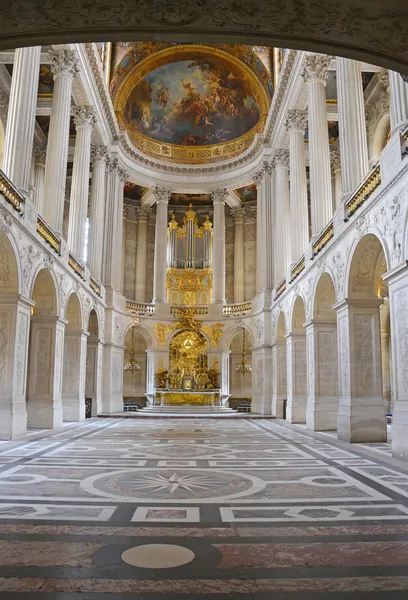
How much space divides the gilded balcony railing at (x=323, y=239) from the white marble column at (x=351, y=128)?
60.9 inches

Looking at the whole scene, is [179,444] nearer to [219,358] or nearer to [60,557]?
[60,557]

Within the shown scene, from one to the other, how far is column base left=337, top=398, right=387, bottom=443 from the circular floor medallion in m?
9.86

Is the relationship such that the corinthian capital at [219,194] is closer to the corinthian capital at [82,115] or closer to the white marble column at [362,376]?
the corinthian capital at [82,115]

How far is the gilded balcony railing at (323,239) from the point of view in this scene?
16.4m

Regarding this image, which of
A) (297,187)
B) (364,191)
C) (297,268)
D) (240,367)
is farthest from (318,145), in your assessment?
(240,367)

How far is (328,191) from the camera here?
19141 millimetres

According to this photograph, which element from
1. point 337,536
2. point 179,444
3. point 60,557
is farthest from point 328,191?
point 60,557

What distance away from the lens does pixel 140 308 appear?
31.5 metres

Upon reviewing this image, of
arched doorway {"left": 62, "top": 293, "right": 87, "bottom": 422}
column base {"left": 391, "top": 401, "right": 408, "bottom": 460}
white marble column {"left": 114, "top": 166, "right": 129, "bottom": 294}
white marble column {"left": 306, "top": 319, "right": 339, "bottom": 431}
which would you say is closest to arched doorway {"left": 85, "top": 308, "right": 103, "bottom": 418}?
arched doorway {"left": 62, "top": 293, "right": 87, "bottom": 422}

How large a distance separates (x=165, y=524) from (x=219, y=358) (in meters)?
26.2

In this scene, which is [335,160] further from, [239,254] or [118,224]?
[118,224]

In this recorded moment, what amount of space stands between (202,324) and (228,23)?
87.6 ft

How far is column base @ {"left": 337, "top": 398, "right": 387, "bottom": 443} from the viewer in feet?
45.1

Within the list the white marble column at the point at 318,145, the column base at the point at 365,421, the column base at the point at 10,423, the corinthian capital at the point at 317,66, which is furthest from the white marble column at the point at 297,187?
the column base at the point at 10,423
